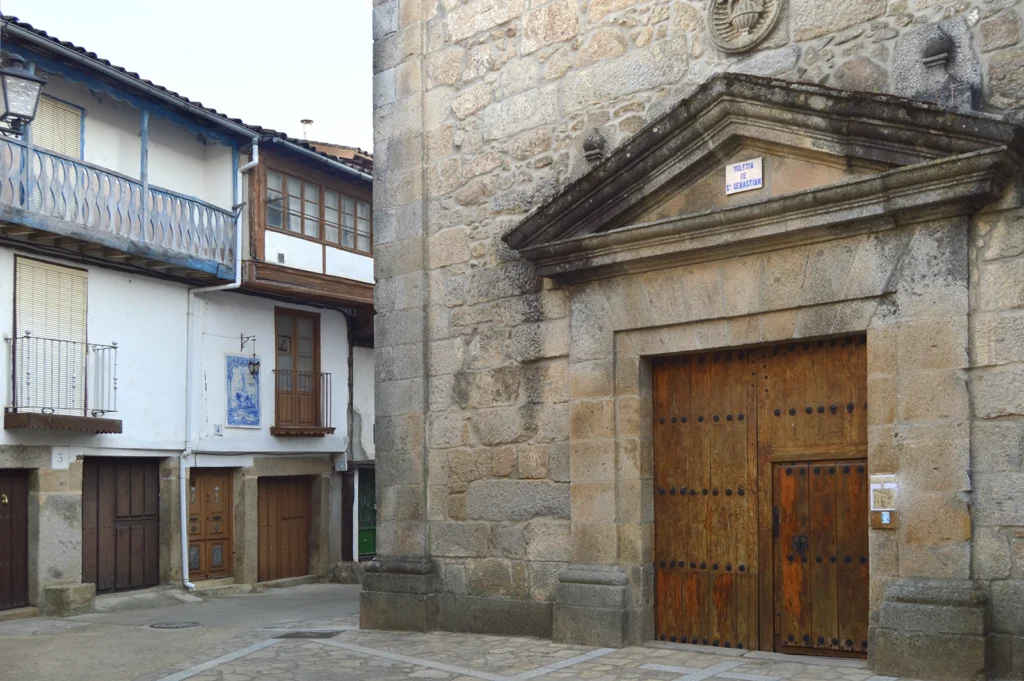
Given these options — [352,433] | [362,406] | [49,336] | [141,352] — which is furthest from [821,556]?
[362,406]

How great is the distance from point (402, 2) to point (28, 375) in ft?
18.7

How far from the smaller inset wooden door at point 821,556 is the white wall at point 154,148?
9074mm

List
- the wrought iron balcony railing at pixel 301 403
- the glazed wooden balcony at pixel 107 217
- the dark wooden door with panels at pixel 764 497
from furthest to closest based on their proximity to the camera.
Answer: the wrought iron balcony railing at pixel 301 403 → the glazed wooden balcony at pixel 107 217 → the dark wooden door with panels at pixel 764 497

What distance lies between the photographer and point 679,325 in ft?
21.9

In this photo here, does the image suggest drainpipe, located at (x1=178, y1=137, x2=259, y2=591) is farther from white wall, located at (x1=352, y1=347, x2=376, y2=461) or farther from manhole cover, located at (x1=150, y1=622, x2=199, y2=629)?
white wall, located at (x1=352, y1=347, x2=376, y2=461)

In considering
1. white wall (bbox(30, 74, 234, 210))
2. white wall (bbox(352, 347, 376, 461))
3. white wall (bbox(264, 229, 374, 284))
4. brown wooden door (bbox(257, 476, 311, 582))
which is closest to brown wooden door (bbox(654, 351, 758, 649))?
white wall (bbox(30, 74, 234, 210))

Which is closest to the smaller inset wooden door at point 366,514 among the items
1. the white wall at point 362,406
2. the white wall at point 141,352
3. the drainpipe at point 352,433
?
the drainpipe at point 352,433

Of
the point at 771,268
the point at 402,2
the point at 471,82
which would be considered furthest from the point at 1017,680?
the point at 402,2

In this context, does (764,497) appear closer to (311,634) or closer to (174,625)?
(311,634)

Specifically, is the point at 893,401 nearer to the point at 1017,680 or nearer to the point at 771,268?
the point at 771,268

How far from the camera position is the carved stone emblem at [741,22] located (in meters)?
6.42

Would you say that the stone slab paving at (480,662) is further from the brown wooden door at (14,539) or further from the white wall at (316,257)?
the white wall at (316,257)

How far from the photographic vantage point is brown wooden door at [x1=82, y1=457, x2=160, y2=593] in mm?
12352

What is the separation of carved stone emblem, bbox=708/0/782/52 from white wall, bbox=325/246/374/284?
941 cm
